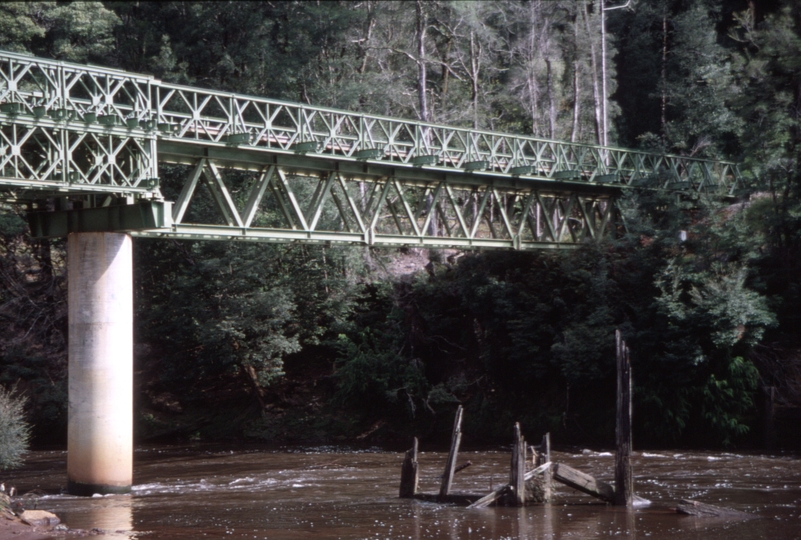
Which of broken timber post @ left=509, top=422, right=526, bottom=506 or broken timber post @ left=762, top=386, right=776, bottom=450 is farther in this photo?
broken timber post @ left=762, top=386, right=776, bottom=450

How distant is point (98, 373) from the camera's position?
75.1 ft

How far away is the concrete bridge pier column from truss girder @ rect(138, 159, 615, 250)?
4.87 ft

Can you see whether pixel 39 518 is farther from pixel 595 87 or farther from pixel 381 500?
pixel 595 87

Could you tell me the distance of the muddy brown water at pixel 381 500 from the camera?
18.1 metres

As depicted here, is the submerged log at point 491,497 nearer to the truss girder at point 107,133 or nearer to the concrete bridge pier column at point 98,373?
the concrete bridge pier column at point 98,373

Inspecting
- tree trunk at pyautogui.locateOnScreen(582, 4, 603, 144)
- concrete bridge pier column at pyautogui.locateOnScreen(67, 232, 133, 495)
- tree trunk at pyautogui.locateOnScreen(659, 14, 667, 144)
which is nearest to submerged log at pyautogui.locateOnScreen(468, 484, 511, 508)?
concrete bridge pier column at pyautogui.locateOnScreen(67, 232, 133, 495)

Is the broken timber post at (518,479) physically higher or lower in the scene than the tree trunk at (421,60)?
lower

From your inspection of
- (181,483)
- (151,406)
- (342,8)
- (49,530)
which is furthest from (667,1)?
(49,530)

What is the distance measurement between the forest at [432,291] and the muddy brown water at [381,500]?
3980mm

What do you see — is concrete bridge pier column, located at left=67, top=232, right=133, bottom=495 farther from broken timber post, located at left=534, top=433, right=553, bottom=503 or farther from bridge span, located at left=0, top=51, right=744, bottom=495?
broken timber post, located at left=534, top=433, right=553, bottom=503

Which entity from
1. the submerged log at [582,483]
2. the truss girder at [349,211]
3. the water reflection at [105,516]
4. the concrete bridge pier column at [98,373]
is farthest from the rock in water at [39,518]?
the submerged log at [582,483]

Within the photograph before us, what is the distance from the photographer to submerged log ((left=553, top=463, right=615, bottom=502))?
20.2m

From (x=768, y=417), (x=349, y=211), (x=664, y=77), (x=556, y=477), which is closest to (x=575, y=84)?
(x=664, y=77)

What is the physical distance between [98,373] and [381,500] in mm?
7499
